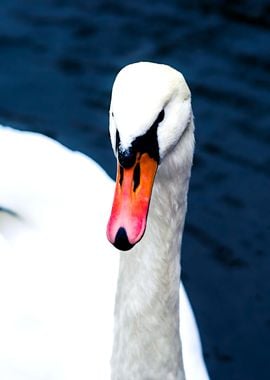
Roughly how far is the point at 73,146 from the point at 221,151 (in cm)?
75

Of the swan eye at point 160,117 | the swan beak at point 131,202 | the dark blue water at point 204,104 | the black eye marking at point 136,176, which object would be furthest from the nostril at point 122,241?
the dark blue water at point 204,104

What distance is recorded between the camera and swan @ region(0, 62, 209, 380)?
277 cm

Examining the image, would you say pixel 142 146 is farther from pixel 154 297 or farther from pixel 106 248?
pixel 106 248

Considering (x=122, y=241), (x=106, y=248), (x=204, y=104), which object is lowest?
(x=204, y=104)

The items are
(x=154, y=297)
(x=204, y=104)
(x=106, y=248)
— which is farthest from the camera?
(x=204, y=104)

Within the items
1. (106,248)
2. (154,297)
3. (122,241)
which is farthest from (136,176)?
(106,248)

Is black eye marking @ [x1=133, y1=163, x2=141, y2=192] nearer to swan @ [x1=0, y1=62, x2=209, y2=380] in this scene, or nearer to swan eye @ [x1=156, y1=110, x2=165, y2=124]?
swan @ [x1=0, y1=62, x2=209, y2=380]

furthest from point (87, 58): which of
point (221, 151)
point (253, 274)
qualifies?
point (253, 274)

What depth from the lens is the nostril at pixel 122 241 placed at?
2.72 meters

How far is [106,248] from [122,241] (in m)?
1.67

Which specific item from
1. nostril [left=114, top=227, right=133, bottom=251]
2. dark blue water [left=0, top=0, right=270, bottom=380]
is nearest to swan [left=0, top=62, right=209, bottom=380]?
nostril [left=114, top=227, right=133, bottom=251]

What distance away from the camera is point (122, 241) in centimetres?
272

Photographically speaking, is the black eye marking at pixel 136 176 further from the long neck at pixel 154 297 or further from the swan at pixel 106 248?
the long neck at pixel 154 297

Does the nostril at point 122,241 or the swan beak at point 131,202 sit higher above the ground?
the swan beak at point 131,202
